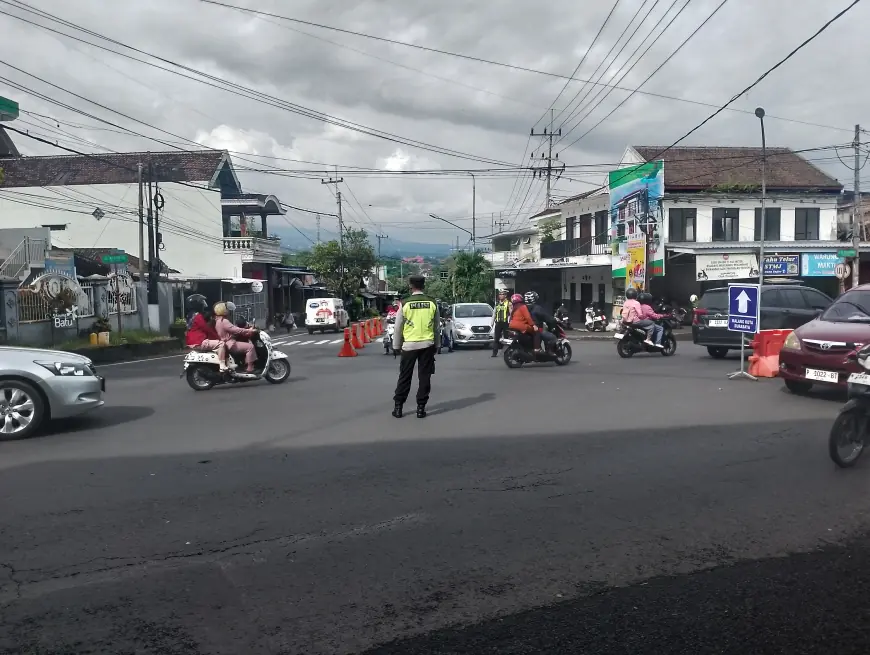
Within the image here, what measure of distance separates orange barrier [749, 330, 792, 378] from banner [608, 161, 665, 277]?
20.5 m

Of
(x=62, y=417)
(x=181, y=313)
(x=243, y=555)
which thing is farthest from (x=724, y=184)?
(x=243, y=555)

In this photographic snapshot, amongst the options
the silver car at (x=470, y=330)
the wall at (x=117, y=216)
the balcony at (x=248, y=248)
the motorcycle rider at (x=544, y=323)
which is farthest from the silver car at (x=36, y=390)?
the balcony at (x=248, y=248)

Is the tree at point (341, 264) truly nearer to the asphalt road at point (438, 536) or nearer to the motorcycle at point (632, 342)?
the motorcycle at point (632, 342)

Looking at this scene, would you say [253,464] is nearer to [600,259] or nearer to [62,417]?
[62,417]

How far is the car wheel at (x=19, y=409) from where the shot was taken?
9109 millimetres

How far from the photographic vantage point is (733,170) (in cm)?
3700

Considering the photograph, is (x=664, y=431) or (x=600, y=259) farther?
(x=600, y=259)

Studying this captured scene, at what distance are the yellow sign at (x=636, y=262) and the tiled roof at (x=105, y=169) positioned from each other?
25100 millimetres

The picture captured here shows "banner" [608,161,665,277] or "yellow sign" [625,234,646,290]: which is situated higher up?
"banner" [608,161,665,277]

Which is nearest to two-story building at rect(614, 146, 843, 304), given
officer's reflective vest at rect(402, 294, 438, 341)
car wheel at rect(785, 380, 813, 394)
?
car wheel at rect(785, 380, 813, 394)

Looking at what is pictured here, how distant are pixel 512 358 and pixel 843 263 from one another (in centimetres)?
2138

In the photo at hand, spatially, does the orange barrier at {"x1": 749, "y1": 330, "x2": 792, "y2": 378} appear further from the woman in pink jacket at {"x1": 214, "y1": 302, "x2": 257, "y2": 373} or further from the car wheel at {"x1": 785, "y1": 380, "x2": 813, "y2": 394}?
the woman in pink jacket at {"x1": 214, "y1": 302, "x2": 257, "y2": 373}

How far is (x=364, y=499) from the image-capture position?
6238 mm

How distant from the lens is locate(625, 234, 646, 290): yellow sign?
34250 millimetres
